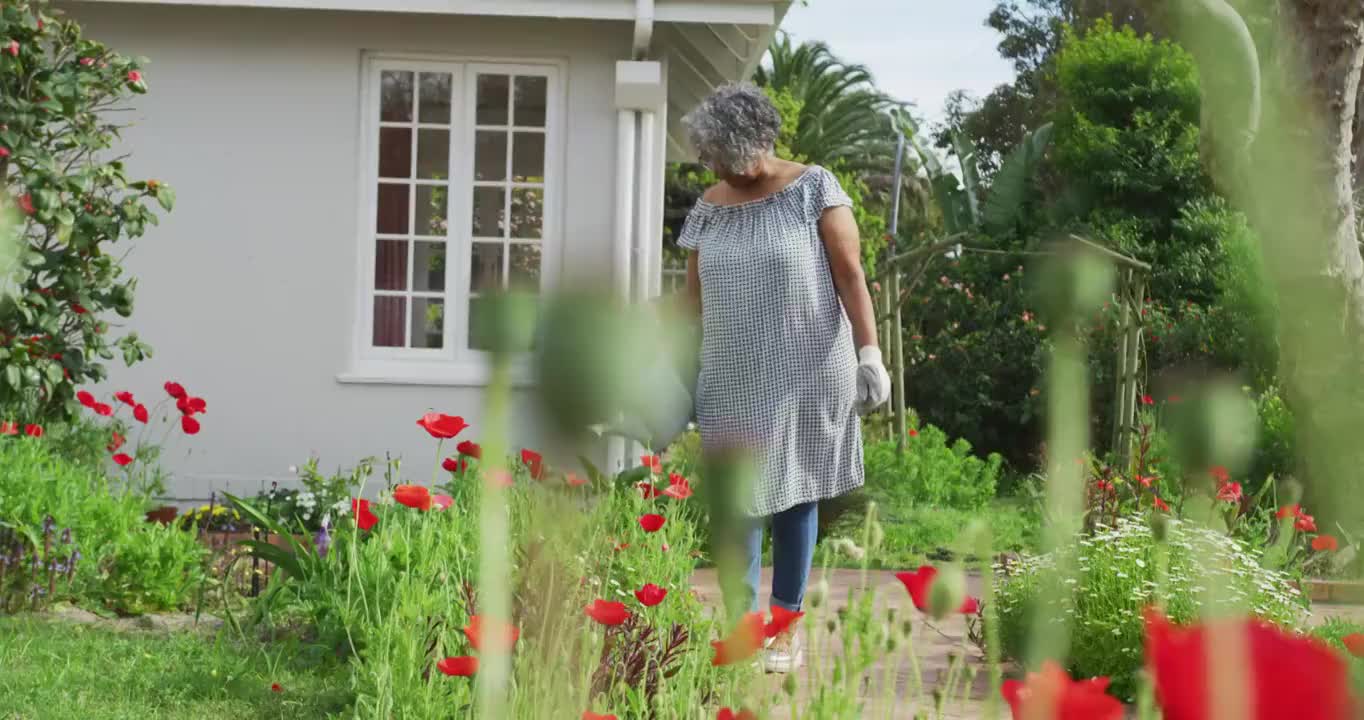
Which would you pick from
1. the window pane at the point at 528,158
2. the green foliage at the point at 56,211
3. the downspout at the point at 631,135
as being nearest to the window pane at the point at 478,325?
the green foliage at the point at 56,211

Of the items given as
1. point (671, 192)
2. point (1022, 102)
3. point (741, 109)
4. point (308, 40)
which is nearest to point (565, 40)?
point (308, 40)

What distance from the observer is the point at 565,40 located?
793 centimetres

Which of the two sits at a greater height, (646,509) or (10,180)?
(10,180)

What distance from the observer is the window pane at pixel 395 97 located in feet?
26.3

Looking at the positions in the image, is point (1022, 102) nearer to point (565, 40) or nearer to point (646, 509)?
point (565, 40)

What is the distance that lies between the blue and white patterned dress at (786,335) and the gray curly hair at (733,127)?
251 mm

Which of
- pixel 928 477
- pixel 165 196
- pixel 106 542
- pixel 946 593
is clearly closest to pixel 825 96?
pixel 928 477

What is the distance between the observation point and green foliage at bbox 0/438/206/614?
464 cm

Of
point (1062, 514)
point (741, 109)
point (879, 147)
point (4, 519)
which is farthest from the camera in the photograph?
point (879, 147)

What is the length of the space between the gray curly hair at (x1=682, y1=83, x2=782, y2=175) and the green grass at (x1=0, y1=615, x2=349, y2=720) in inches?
61.1

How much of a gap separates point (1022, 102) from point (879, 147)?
16.1ft

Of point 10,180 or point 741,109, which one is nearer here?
point 741,109

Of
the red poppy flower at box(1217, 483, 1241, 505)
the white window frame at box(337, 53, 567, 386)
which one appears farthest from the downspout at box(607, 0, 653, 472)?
the red poppy flower at box(1217, 483, 1241, 505)

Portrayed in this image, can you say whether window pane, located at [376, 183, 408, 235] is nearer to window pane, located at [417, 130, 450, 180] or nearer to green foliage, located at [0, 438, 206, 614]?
window pane, located at [417, 130, 450, 180]
